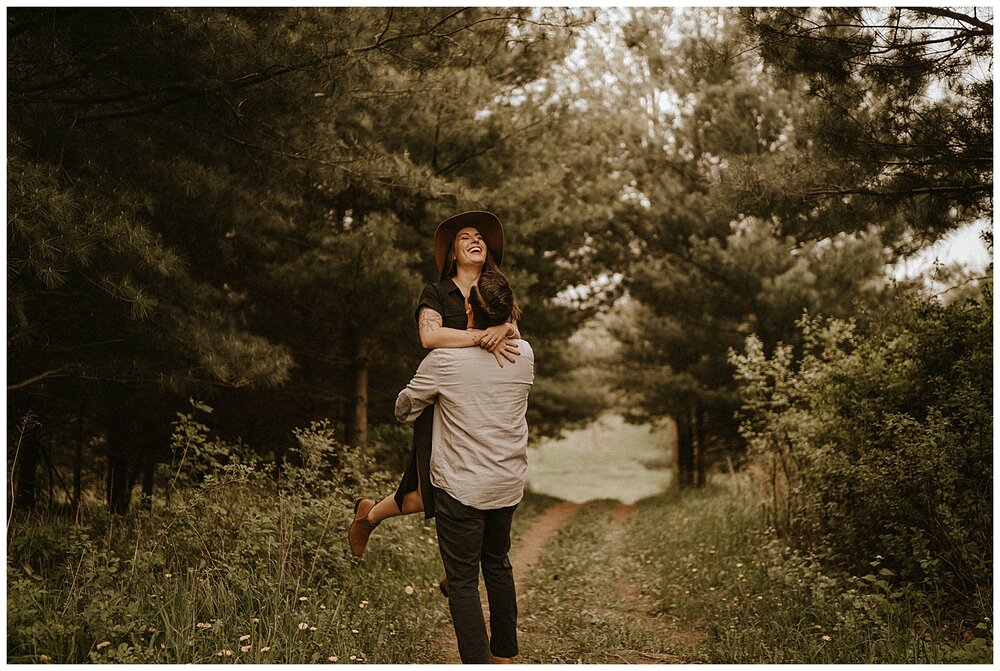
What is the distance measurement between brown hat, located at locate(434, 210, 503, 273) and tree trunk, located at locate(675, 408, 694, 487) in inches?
562

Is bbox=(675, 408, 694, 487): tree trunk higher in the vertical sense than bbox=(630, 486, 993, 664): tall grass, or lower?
higher

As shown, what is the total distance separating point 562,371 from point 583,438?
36202 mm

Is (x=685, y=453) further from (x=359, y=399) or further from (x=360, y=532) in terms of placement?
(x=360, y=532)

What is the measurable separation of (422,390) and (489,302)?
21.2 inches

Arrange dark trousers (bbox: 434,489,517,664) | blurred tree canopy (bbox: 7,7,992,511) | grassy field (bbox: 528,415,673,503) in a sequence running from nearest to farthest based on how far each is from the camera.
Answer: dark trousers (bbox: 434,489,517,664) → blurred tree canopy (bbox: 7,7,992,511) → grassy field (bbox: 528,415,673,503)

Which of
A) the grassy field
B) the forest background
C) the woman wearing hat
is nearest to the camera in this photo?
the woman wearing hat

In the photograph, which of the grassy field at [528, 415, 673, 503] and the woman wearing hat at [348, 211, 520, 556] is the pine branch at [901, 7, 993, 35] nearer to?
the woman wearing hat at [348, 211, 520, 556]

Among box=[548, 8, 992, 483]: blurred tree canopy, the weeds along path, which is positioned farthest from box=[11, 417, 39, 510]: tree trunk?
box=[548, 8, 992, 483]: blurred tree canopy

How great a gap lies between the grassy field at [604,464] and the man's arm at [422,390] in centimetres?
1791

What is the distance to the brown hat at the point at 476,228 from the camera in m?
3.99

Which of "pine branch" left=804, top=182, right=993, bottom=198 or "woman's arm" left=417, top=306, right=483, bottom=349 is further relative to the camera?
"pine branch" left=804, top=182, right=993, bottom=198

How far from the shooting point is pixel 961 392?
4.75 m

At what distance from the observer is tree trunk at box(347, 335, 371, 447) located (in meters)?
9.82

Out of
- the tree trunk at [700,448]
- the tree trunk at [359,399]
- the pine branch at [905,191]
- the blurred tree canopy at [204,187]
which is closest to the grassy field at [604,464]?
the tree trunk at [700,448]
